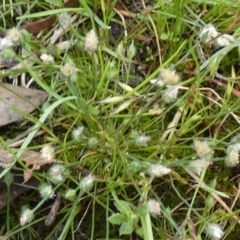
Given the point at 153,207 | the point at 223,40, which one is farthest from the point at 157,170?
the point at 223,40

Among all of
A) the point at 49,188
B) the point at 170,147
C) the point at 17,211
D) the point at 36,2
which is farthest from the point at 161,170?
the point at 36,2

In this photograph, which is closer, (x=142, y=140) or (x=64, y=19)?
(x=142, y=140)

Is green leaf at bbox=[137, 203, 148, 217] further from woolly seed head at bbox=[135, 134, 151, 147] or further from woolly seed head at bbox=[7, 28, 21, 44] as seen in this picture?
woolly seed head at bbox=[7, 28, 21, 44]

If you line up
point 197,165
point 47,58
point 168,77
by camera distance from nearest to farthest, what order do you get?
point 168,77 < point 197,165 < point 47,58

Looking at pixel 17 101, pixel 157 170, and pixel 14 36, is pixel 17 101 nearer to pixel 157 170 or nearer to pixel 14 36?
pixel 14 36

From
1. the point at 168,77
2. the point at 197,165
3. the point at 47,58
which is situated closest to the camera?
the point at 168,77

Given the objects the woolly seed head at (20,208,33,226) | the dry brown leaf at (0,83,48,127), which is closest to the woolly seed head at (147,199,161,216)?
the woolly seed head at (20,208,33,226)
